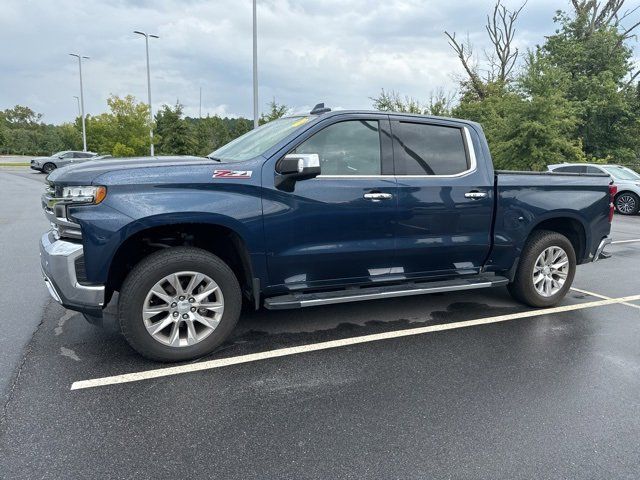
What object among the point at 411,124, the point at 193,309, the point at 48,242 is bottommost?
the point at 193,309

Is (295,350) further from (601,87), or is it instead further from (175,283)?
(601,87)

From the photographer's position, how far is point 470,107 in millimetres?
27641

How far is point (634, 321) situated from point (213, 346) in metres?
4.19

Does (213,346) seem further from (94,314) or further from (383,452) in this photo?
(383,452)

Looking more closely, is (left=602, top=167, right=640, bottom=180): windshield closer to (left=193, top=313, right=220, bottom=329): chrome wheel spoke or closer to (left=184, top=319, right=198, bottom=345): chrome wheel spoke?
(left=193, top=313, right=220, bottom=329): chrome wheel spoke

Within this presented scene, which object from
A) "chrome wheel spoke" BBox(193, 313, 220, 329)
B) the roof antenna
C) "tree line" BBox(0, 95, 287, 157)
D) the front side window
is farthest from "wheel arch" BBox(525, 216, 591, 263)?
"tree line" BBox(0, 95, 287, 157)

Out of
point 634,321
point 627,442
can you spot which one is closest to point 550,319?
point 634,321

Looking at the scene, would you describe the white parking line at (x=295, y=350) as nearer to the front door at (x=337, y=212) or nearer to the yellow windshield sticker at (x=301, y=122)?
the front door at (x=337, y=212)

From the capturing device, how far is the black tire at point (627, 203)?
14633mm

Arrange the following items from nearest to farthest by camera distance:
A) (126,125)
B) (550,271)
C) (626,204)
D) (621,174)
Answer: (550,271) < (626,204) < (621,174) < (126,125)

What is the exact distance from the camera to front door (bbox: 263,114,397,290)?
3744mm

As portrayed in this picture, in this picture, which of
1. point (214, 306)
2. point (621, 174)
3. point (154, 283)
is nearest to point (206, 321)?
point (214, 306)

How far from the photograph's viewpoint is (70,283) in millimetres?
3301

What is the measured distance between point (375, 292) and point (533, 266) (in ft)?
6.39
